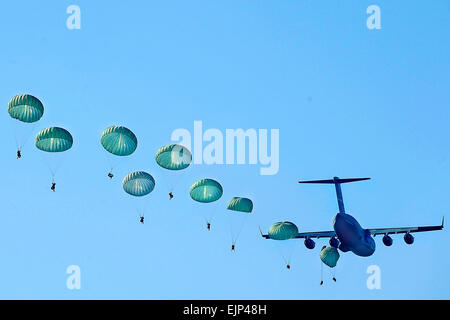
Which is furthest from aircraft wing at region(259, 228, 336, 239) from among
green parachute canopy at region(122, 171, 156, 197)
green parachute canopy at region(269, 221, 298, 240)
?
green parachute canopy at region(122, 171, 156, 197)

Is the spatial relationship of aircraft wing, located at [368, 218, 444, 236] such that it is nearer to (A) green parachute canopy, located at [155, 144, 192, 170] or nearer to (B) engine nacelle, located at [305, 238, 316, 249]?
(B) engine nacelle, located at [305, 238, 316, 249]

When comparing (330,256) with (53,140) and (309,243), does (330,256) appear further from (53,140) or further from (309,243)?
(53,140)

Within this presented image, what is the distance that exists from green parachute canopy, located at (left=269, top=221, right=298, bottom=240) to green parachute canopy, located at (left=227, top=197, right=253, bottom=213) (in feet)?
15.8

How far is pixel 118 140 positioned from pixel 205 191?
8949mm

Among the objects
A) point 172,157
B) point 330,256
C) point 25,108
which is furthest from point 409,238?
point 25,108

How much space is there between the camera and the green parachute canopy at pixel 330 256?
83500mm

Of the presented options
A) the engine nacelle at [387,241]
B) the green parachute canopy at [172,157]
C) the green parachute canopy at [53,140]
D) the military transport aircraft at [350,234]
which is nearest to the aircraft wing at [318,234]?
the military transport aircraft at [350,234]
